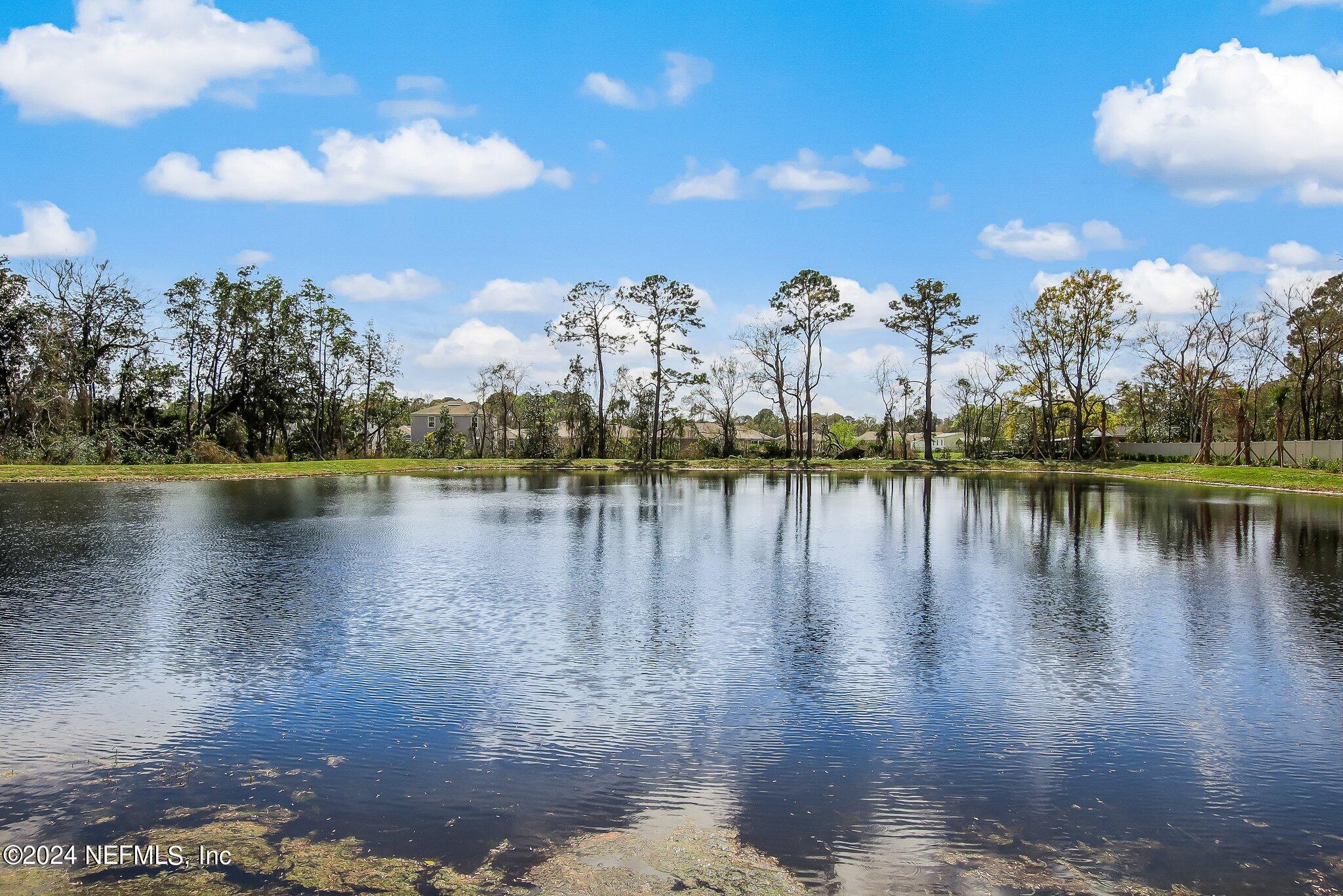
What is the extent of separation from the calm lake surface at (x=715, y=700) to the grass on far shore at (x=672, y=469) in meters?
25.1

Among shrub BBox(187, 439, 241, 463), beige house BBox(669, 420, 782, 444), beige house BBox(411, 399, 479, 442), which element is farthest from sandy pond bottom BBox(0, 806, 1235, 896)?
beige house BBox(411, 399, 479, 442)

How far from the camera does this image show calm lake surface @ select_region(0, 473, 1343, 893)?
17.6 ft

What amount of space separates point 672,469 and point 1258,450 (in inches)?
1402

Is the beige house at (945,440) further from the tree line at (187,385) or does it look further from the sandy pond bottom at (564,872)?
the sandy pond bottom at (564,872)

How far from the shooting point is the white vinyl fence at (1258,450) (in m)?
43.7

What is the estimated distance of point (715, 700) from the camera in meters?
7.90

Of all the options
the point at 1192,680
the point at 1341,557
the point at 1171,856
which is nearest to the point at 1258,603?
→ the point at 1192,680

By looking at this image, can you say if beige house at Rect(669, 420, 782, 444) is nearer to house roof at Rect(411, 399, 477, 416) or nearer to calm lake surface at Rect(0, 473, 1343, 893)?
house roof at Rect(411, 399, 477, 416)

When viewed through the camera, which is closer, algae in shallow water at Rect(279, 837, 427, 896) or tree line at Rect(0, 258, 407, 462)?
algae in shallow water at Rect(279, 837, 427, 896)

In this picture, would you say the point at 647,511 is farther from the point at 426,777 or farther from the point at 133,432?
the point at 133,432

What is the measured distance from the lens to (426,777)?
607cm

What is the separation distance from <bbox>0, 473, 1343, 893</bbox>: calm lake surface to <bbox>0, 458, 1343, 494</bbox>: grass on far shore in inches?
989

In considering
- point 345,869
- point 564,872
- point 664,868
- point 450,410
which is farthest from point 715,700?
point 450,410

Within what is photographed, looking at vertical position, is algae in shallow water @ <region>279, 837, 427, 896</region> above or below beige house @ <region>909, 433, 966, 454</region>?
below
